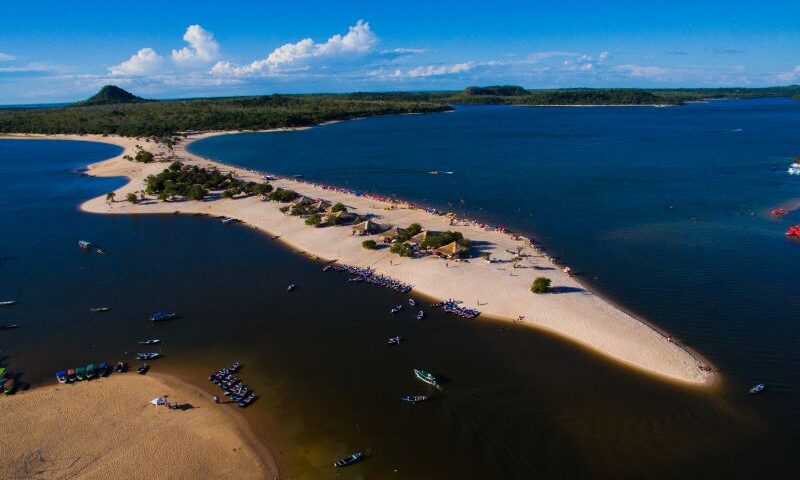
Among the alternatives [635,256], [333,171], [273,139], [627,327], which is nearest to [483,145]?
[333,171]

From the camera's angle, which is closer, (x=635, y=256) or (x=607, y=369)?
(x=607, y=369)

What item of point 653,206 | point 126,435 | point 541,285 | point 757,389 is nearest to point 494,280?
point 541,285

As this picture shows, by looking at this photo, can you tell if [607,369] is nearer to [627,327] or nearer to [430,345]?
[627,327]

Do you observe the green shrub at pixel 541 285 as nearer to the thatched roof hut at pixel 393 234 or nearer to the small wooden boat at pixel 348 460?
the thatched roof hut at pixel 393 234

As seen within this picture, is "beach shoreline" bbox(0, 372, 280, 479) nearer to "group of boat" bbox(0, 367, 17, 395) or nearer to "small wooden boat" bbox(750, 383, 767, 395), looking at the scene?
"group of boat" bbox(0, 367, 17, 395)

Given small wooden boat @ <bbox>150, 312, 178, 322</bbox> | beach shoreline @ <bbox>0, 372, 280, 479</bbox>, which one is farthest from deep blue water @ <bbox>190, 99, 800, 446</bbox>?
small wooden boat @ <bbox>150, 312, 178, 322</bbox>

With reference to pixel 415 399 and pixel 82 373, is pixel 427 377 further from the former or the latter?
pixel 82 373

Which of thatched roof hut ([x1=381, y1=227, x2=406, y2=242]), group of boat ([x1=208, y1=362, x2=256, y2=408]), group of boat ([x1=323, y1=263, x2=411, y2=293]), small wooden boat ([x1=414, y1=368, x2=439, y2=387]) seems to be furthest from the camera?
thatched roof hut ([x1=381, y1=227, x2=406, y2=242])
